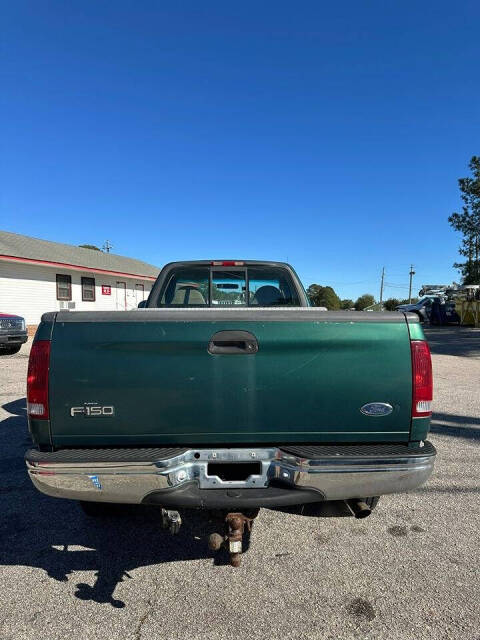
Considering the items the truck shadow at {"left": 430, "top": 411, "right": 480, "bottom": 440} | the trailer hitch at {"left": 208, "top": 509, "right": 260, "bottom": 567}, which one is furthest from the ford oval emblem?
the truck shadow at {"left": 430, "top": 411, "right": 480, "bottom": 440}

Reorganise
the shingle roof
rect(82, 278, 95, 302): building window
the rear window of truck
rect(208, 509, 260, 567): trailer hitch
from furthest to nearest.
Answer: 1. rect(82, 278, 95, 302): building window
2. the shingle roof
3. the rear window of truck
4. rect(208, 509, 260, 567): trailer hitch

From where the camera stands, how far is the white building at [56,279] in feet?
51.9

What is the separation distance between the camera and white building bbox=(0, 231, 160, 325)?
51.9ft

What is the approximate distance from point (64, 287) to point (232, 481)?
18610 millimetres

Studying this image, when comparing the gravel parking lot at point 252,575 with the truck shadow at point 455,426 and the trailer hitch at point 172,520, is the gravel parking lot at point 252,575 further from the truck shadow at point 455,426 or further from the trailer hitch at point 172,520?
the truck shadow at point 455,426

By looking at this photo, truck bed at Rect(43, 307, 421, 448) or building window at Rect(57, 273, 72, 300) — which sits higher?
building window at Rect(57, 273, 72, 300)

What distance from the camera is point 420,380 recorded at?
2.07m

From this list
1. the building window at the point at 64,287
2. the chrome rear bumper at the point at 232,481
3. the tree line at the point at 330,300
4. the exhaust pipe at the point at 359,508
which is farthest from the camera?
the tree line at the point at 330,300

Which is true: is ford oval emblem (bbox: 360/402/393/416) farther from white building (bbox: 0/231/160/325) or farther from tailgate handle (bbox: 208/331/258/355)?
white building (bbox: 0/231/160/325)

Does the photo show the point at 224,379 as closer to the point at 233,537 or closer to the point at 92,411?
the point at 92,411

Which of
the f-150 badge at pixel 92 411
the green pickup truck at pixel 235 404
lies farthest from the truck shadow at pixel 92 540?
the f-150 badge at pixel 92 411

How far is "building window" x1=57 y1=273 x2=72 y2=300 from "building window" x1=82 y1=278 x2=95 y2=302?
0.90 metres

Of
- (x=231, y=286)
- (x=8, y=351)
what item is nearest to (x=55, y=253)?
(x=8, y=351)

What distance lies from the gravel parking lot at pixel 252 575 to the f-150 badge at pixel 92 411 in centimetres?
106
